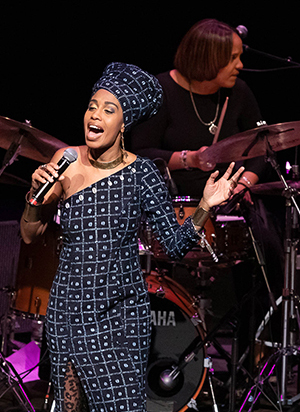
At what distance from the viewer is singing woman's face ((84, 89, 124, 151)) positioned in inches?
85.7

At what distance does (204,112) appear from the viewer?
410 cm

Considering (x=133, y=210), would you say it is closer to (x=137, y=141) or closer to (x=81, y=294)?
(x=81, y=294)

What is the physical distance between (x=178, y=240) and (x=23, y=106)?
339cm

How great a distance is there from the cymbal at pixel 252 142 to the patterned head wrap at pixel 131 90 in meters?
0.94

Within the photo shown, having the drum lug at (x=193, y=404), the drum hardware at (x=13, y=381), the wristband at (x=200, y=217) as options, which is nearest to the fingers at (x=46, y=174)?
the wristband at (x=200, y=217)

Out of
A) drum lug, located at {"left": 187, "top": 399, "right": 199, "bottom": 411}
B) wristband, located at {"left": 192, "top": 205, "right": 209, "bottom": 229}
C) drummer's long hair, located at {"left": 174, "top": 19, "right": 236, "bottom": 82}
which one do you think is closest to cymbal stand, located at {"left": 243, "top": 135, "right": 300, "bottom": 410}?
drum lug, located at {"left": 187, "top": 399, "right": 199, "bottom": 411}

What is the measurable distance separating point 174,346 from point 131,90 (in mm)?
1883

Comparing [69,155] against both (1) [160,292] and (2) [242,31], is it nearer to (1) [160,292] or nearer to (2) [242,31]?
(1) [160,292]

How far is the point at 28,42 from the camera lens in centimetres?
516

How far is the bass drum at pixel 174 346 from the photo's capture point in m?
3.62

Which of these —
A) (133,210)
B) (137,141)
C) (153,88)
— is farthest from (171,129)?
(133,210)

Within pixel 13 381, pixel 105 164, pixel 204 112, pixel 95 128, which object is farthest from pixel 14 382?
pixel 204 112

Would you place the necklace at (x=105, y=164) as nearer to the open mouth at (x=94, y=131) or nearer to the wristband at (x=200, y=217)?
the open mouth at (x=94, y=131)

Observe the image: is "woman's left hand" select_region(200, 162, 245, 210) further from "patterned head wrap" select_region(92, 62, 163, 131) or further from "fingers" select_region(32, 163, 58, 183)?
"fingers" select_region(32, 163, 58, 183)
